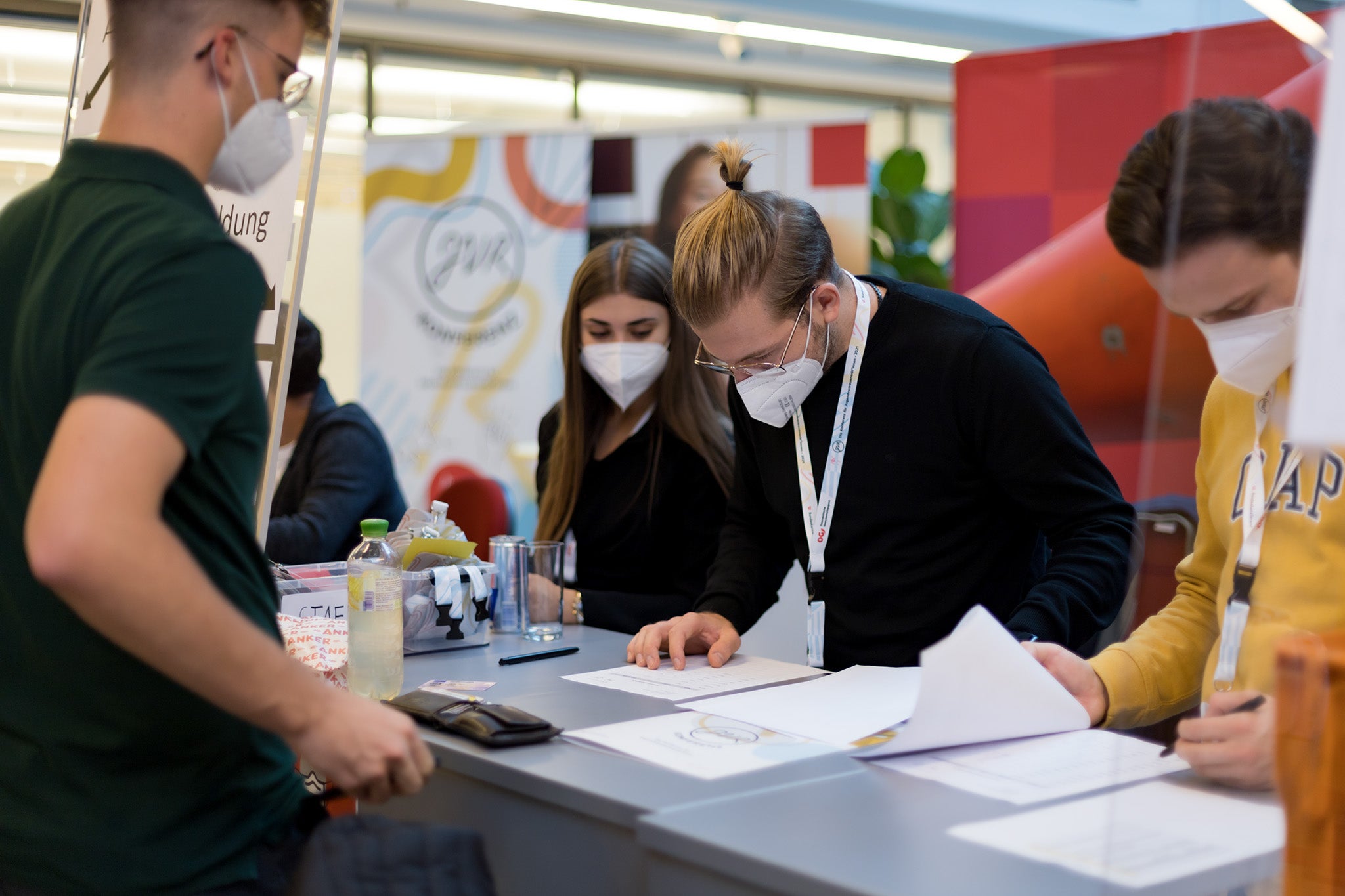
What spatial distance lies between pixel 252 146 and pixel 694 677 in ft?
3.33

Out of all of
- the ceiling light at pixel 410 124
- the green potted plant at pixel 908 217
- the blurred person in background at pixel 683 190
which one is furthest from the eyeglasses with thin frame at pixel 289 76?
the ceiling light at pixel 410 124

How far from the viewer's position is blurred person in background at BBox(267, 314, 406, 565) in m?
2.95

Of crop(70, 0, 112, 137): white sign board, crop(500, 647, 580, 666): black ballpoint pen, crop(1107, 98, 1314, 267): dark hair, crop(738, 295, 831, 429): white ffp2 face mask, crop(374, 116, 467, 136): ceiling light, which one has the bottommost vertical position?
crop(500, 647, 580, 666): black ballpoint pen

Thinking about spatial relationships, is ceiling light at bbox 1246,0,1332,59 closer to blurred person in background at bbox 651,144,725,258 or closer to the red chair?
the red chair

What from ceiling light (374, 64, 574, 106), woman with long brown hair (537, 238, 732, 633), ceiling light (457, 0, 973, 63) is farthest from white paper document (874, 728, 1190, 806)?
ceiling light (374, 64, 574, 106)

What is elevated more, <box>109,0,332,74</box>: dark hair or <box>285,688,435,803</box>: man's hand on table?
<box>109,0,332,74</box>: dark hair

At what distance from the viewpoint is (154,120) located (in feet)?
3.71

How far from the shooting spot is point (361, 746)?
3.47ft

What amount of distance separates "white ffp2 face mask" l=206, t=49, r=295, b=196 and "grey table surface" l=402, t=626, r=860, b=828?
2.35 feet

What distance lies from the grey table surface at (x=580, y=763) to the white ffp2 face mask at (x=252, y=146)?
0.72 m

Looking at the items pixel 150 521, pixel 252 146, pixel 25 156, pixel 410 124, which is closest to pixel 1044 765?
pixel 150 521

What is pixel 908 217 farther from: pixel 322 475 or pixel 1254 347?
pixel 1254 347

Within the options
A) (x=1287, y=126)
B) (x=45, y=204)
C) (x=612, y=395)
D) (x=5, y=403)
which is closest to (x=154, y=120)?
(x=45, y=204)

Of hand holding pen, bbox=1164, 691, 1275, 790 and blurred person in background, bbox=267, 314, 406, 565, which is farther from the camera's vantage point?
blurred person in background, bbox=267, 314, 406, 565
